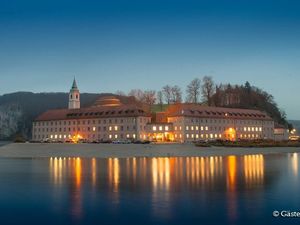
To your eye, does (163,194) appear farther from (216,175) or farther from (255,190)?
(216,175)

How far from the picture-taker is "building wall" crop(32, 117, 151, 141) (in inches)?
4284

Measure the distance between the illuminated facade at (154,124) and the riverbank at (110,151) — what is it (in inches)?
1036

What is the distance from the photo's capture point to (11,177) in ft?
128

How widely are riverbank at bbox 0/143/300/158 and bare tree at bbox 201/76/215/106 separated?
59.9 m

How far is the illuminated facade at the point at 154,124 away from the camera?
108750 mm

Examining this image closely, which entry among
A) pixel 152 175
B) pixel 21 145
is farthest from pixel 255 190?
pixel 21 145

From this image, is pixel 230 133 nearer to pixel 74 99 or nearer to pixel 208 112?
pixel 208 112

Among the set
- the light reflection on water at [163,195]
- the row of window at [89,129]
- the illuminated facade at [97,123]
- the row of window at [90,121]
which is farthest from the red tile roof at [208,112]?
the light reflection on water at [163,195]

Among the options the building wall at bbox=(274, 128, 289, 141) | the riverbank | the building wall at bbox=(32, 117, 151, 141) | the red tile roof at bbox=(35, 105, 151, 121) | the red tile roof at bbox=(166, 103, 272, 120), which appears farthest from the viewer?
the building wall at bbox=(274, 128, 289, 141)

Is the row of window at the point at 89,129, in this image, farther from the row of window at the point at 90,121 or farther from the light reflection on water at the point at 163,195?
the light reflection on water at the point at 163,195

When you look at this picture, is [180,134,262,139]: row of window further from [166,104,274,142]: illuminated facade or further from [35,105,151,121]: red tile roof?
[35,105,151,121]: red tile roof

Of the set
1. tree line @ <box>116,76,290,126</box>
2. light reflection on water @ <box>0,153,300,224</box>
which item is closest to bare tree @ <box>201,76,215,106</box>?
tree line @ <box>116,76,290,126</box>

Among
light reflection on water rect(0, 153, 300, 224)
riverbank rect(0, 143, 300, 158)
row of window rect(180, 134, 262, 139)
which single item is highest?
row of window rect(180, 134, 262, 139)

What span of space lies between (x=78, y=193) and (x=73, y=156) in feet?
147
